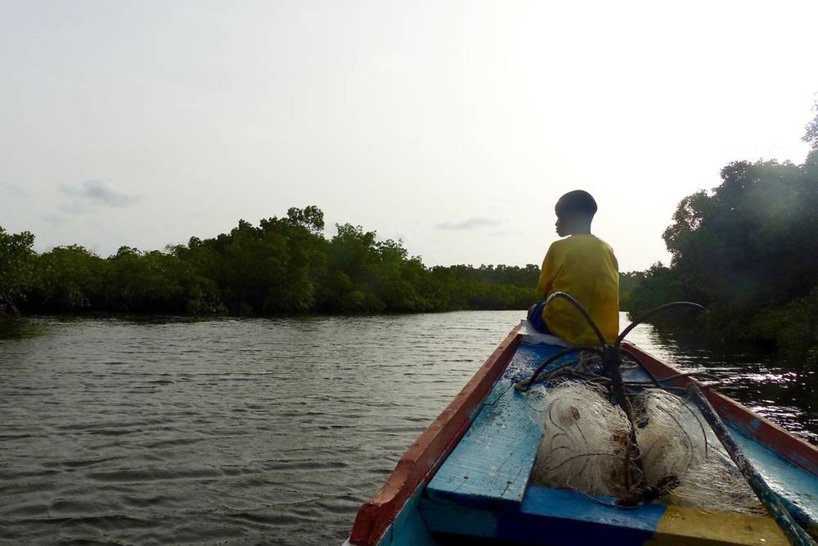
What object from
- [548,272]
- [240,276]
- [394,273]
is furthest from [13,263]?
[394,273]

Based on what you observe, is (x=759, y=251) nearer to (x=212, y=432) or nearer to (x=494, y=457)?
(x=212, y=432)

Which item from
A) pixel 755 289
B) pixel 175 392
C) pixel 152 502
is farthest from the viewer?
pixel 755 289

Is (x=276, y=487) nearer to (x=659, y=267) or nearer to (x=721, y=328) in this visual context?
(x=721, y=328)

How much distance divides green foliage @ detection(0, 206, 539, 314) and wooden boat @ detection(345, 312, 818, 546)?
3061 centimetres

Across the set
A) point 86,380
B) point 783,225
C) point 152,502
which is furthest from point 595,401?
point 783,225

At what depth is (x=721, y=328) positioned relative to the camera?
25.3 metres

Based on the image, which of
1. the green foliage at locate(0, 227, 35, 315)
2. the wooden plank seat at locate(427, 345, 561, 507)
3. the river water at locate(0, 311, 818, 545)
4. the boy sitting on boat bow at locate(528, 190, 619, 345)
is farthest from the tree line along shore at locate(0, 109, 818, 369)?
the wooden plank seat at locate(427, 345, 561, 507)

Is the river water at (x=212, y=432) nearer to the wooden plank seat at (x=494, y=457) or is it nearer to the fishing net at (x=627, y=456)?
the wooden plank seat at (x=494, y=457)

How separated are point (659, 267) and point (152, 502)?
148 ft

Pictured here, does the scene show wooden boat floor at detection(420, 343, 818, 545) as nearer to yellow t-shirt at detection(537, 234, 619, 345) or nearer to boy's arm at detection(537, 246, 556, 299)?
yellow t-shirt at detection(537, 234, 619, 345)

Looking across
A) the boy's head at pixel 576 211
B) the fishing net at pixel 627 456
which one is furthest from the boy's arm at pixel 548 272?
the fishing net at pixel 627 456

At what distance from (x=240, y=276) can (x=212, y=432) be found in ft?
133

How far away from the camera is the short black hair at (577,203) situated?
5.07 meters

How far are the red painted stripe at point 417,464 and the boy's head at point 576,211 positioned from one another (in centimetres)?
179
